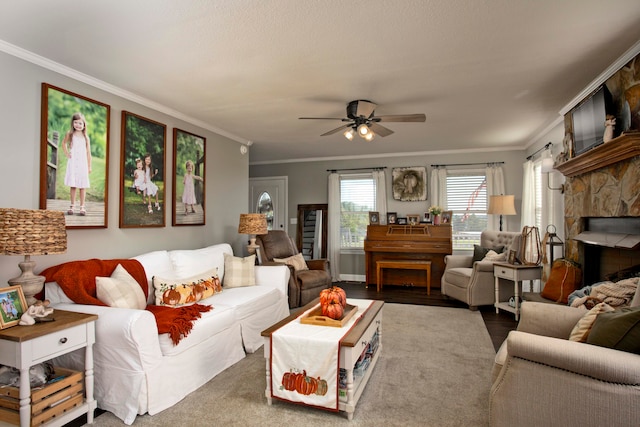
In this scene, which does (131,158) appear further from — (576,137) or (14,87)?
(576,137)

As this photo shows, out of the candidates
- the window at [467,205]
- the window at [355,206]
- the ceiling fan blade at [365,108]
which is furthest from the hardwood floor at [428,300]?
the ceiling fan blade at [365,108]

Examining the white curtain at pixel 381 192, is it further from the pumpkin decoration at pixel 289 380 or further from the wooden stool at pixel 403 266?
the pumpkin decoration at pixel 289 380

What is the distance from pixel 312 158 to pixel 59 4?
5253mm

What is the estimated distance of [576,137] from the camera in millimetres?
3369

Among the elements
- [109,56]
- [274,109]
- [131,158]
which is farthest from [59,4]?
[274,109]

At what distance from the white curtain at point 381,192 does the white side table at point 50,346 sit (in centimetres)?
519

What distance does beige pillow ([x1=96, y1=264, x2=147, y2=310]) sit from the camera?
253 centimetres

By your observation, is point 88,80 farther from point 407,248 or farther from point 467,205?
point 467,205

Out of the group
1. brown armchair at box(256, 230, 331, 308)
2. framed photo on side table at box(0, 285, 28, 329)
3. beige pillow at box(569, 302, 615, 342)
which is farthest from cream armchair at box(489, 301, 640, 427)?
brown armchair at box(256, 230, 331, 308)

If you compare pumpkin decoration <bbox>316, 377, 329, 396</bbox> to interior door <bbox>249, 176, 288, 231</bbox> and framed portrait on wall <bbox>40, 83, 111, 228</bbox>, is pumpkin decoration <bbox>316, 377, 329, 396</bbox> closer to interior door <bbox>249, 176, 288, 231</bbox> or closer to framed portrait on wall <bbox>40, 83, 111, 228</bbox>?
Result: framed portrait on wall <bbox>40, 83, 111, 228</bbox>

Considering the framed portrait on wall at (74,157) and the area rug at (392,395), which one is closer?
the area rug at (392,395)

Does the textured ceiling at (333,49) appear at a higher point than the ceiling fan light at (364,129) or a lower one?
higher

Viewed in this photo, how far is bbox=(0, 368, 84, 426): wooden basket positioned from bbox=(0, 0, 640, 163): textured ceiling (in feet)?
7.05

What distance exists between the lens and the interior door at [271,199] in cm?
732
